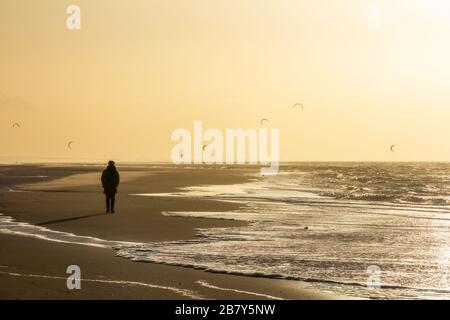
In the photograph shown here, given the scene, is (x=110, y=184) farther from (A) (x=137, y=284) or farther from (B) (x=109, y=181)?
(A) (x=137, y=284)

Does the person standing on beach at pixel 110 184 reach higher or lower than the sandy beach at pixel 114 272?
higher

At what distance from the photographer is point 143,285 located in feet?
37.2

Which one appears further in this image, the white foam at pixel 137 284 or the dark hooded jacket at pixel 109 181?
the dark hooded jacket at pixel 109 181

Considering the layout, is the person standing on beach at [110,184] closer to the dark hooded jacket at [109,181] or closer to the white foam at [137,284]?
the dark hooded jacket at [109,181]

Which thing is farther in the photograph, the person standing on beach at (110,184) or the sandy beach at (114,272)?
the person standing on beach at (110,184)

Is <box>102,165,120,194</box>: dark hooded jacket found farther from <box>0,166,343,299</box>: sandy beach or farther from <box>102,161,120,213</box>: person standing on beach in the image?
<box>0,166,343,299</box>: sandy beach

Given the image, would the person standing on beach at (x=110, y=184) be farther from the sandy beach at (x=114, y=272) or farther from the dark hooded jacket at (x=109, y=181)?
the sandy beach at (x=114, y=272)

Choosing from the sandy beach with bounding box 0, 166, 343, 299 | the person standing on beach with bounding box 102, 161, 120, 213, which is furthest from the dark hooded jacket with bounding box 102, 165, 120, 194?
the sandy beach with bounding box 0, 166, 343, 299

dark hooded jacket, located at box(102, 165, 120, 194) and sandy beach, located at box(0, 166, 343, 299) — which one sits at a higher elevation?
dark hooded jacket, located at box(102, 165, 120, 194)

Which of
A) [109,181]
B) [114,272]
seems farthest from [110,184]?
[114,272]

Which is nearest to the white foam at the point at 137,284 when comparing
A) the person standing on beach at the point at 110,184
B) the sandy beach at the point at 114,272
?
the sandy beach at the point at 114,272

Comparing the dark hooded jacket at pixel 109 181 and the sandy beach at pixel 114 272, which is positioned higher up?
the dark hooded jacket at pixel 109 181

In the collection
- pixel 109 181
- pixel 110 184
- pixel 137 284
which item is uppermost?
pixel 109 181
